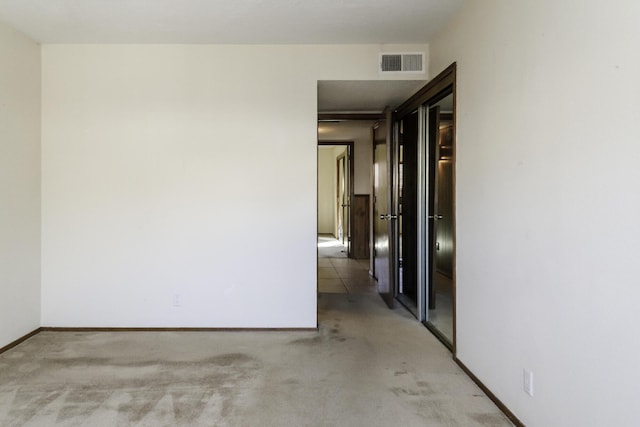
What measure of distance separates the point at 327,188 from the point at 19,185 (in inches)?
372

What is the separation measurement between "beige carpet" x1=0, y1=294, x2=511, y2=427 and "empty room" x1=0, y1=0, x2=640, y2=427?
18 millimetres

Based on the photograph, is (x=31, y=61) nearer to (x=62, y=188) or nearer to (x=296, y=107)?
(x=62, y=188)

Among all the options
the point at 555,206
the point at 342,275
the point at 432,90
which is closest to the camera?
the point at 555,206

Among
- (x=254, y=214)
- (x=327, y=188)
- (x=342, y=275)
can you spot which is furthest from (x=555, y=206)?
(x=327, y=188)

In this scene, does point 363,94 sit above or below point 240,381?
above

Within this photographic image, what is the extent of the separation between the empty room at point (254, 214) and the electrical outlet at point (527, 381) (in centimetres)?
1

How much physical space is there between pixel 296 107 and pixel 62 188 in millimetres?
2119

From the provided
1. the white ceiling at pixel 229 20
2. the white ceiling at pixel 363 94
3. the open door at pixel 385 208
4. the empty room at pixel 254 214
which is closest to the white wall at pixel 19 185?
the empty room at pixel 254 214

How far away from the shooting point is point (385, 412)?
222 cm

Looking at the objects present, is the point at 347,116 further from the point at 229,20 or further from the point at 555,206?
the point at 555,206

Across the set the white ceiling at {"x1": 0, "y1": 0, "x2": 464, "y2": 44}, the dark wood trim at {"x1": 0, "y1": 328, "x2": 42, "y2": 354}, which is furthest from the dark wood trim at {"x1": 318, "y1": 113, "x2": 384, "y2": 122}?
the dark wood trim at {"x1": 0, "y1": 328, "x2": 42, "y2": 354}

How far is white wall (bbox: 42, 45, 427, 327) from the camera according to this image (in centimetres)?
357

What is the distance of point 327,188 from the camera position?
40.5ft

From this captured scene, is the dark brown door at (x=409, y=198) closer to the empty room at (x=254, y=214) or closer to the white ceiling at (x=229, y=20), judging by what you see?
the empty room at (x=254, y=214)
